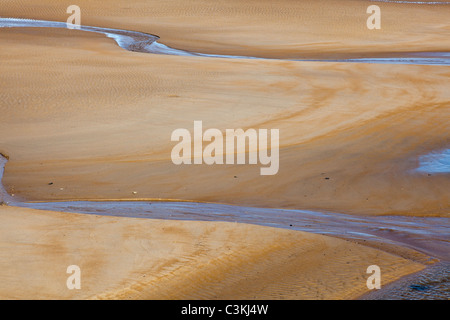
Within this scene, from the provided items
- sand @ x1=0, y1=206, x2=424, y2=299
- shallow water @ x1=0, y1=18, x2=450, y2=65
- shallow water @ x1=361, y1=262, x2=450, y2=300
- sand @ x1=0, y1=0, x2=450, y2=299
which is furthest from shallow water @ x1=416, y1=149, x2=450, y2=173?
shallow water @ x1=0, y1=18, x2=450, y2=65

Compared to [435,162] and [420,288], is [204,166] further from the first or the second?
[420,288]

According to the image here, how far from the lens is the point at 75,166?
9.76 metres

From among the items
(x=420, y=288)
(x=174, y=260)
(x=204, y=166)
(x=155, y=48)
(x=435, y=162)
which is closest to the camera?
(x=420, y=288)

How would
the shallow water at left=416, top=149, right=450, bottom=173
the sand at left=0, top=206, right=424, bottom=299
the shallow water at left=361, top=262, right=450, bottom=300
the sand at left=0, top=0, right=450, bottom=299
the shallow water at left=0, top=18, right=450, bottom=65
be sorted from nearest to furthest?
the sand at left=0, top=206, right=424, bottom=299, the shallow water at left=361, top=262, right=450, bottom=300, the sand at left=0, top=0, right=450, bottom=299, the shallow water at left=416, top=149, right=450, bottom=173, the shallow water at left=0, top=18, right=450, bottom=65

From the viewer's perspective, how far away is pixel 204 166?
32.1 feet

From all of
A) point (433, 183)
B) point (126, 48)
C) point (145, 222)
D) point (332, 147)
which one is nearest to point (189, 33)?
point (126, 48)

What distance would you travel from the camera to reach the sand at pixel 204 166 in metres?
5.80

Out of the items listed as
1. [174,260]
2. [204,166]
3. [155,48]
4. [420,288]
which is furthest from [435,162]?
[155,48]

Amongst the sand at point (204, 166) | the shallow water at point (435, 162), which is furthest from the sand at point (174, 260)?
the shallow water at point (435, 162)

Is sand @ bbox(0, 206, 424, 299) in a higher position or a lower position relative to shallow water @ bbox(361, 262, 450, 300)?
higher

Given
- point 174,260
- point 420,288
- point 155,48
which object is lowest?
point 420,288

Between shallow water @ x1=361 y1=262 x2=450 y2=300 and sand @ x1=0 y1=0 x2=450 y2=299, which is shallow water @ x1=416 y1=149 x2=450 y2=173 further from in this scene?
shallow water @ x1=361 y1=262 x2=450 y2=300

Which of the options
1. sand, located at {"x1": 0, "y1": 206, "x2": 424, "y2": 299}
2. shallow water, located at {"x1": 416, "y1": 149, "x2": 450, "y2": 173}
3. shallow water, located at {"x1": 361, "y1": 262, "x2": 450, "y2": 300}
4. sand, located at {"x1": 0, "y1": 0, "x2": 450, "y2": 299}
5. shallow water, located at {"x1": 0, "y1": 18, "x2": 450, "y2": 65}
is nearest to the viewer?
sand, located at {"x1": 0, "y1": 206, "x2": 424, "y2": 299}

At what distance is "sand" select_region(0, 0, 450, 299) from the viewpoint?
5805 millimetres
